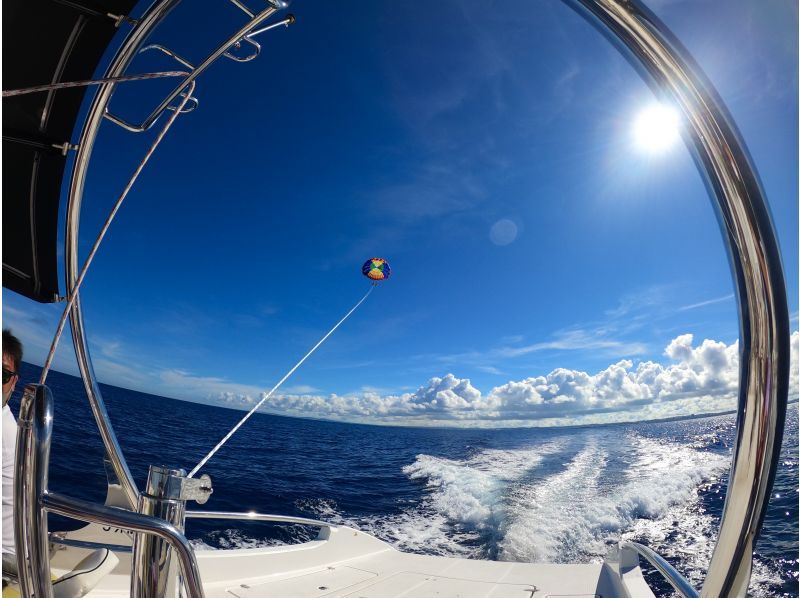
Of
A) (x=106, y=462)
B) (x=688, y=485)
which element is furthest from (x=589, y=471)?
(x=106, y=462)

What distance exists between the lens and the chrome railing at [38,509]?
43 cm

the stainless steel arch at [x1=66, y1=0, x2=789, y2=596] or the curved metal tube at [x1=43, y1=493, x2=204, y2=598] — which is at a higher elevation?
the stainless steel arch at [x1=66, y1=0, x2=789, y2=596]

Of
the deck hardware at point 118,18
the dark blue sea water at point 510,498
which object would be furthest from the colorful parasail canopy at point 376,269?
the deck hardware at point 118,18

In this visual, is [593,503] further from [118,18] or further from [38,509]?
[118,18]

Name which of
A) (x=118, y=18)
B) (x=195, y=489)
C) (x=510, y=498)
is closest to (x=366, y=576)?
(x=195, y=489)

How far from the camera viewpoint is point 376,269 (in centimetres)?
677

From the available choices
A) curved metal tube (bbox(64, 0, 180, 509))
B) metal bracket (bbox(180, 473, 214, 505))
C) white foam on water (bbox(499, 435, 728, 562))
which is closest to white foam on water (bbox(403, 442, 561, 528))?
white foam on water (bbox(499, 435, 728, 562))

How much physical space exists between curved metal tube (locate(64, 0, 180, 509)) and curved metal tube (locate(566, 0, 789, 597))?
104 centimetres

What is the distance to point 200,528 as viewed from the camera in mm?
5988

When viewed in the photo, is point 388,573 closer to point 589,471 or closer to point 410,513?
point 410,513

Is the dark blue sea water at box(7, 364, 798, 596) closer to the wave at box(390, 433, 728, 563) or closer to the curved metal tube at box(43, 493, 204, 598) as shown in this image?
the wave at box(390, 433, 728, 563)

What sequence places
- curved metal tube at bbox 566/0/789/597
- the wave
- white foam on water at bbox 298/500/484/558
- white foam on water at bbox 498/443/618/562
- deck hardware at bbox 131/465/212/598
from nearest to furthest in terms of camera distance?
curved metal tube at bbox 566/0/789/597 → deck hardware at bbox 131/465/212/598 → white foam on water at bbox 298/500/484/558 → white foam on water at bbox 498/443/618/562 → the wave

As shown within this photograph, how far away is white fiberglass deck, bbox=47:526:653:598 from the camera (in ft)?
6.56

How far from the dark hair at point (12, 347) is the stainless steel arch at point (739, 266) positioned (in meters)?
1.60
